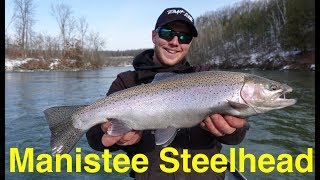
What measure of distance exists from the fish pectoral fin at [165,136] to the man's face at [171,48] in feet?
2.81

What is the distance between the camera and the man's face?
3336 mm

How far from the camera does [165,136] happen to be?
2.73 meters

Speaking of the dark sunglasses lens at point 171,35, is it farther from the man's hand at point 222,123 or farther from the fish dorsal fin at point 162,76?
the man's hand at point 222,123

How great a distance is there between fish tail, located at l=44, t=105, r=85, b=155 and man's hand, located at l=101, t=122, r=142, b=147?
0.20m

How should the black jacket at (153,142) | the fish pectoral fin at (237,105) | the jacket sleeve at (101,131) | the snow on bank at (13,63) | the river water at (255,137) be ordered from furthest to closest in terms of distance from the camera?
the snow on bank at (13,63) < the river water at (255,137) < the jacket sleeve at (101,131) < the black jacket at (153,142) < the fish pectoral fin at (237,105)

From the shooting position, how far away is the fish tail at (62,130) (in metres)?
2.86

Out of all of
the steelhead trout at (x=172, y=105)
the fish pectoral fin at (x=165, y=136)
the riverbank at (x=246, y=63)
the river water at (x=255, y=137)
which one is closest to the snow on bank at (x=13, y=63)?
the riverbank at (x=246, y=63)

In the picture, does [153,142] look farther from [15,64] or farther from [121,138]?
[15,64]

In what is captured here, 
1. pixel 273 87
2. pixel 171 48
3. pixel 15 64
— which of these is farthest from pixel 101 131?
pixel 15 64

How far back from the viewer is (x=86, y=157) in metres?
A: 8.66

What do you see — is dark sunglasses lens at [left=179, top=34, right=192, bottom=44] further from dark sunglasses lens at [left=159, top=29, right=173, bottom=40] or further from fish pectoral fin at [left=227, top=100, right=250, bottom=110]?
fish pectoral fin at [left=227, top=100, right=250, bottom=110]
